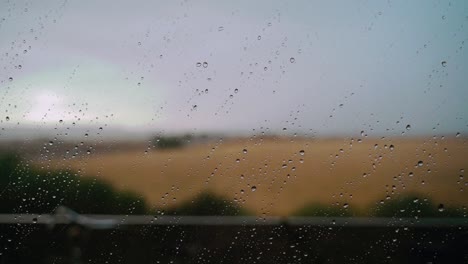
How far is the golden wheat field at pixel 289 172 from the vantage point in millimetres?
1600

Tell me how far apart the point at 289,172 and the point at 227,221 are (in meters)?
0.25

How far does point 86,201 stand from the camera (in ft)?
5.30

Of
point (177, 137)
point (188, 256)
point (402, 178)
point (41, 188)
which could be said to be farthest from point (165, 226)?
point (402, 178)

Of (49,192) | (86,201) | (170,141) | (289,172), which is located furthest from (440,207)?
(49,192)

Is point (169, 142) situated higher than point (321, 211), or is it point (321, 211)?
point (169, 142)

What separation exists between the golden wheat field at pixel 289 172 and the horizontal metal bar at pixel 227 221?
4cm

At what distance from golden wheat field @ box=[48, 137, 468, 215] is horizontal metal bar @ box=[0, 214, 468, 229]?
0.04m

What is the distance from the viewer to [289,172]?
1613 millimetres

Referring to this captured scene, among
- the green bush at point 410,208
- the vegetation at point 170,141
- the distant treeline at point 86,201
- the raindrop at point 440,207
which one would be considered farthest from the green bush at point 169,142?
the raindrop at point 440,207

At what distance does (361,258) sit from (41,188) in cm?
103

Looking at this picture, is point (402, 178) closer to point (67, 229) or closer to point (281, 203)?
point (281, 203)

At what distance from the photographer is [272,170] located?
1615 mm

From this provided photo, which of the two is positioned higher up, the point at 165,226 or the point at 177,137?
the point at 177,137

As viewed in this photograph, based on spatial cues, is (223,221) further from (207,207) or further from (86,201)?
(86,201)
